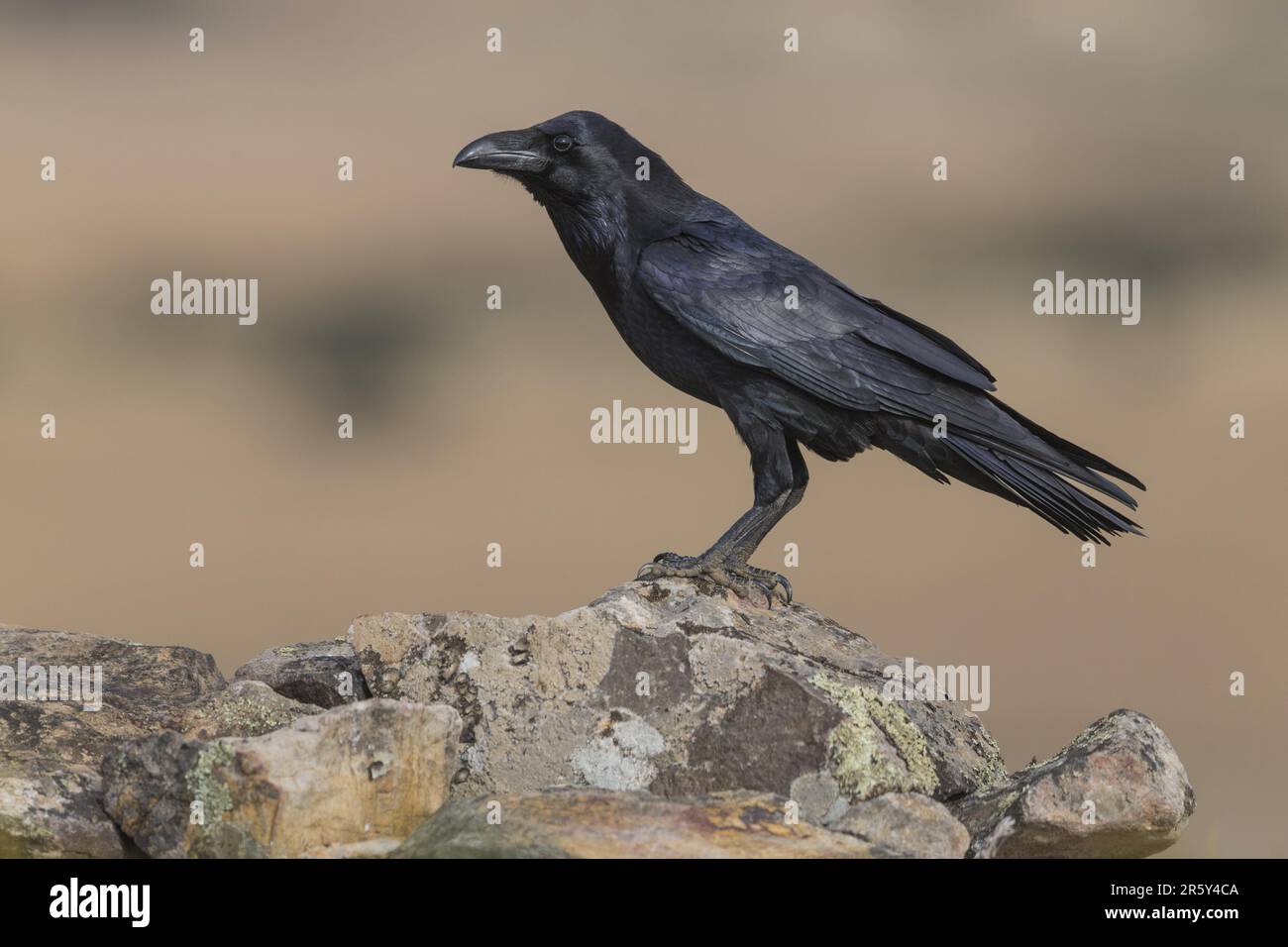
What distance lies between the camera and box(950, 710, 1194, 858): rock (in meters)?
7.16

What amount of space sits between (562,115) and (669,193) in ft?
2.54

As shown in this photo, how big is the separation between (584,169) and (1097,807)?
15.7 feet

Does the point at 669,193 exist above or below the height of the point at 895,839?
above

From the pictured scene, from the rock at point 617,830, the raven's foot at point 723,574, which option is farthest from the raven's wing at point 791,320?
the rock at point 617,830

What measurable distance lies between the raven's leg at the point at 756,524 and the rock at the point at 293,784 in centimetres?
243

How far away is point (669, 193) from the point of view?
10.1 metres

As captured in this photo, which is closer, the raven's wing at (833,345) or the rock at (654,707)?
the rock at (654,707)

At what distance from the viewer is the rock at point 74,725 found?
22.6ft

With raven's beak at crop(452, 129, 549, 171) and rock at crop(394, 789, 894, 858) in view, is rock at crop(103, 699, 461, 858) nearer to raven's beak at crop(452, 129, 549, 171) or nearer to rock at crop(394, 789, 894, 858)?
rock at crop(394, 789, 894, 858)

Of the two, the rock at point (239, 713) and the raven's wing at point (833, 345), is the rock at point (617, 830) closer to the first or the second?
the rock at point (239, 713)
